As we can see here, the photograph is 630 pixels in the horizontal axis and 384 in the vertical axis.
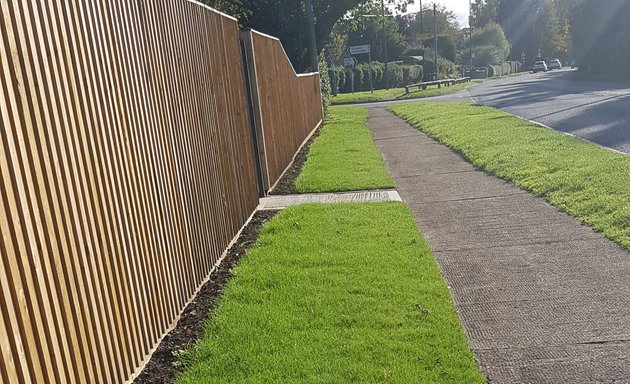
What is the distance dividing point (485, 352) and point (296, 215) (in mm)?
4037

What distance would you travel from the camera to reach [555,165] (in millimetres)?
10266

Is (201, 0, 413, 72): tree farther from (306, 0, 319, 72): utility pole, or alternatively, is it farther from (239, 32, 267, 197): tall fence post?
(239, 32, 267, 197): tall fence post

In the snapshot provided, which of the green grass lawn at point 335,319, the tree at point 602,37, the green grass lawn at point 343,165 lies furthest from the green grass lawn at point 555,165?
the tree at point 602,37

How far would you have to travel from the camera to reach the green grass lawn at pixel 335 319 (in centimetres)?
376

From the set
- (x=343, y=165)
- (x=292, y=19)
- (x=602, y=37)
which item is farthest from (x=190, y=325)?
(x=602, y=37)

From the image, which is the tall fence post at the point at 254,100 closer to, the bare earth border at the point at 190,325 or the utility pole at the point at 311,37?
the bare earth border at the point at 190,325

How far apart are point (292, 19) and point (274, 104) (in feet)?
47.9

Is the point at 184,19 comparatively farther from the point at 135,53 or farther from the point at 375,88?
the point at 375,88

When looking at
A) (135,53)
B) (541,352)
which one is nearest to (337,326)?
(541,352)

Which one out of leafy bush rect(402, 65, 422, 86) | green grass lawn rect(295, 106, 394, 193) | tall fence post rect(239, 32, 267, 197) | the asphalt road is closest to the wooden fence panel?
tall fence post rect(239, 32, 267, 197)

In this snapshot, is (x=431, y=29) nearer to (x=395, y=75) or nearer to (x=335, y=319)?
(x=395, y=75)

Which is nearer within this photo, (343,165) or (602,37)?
(343,165)

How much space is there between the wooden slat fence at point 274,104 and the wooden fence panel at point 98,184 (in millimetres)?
3070

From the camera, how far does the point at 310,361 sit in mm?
3852
